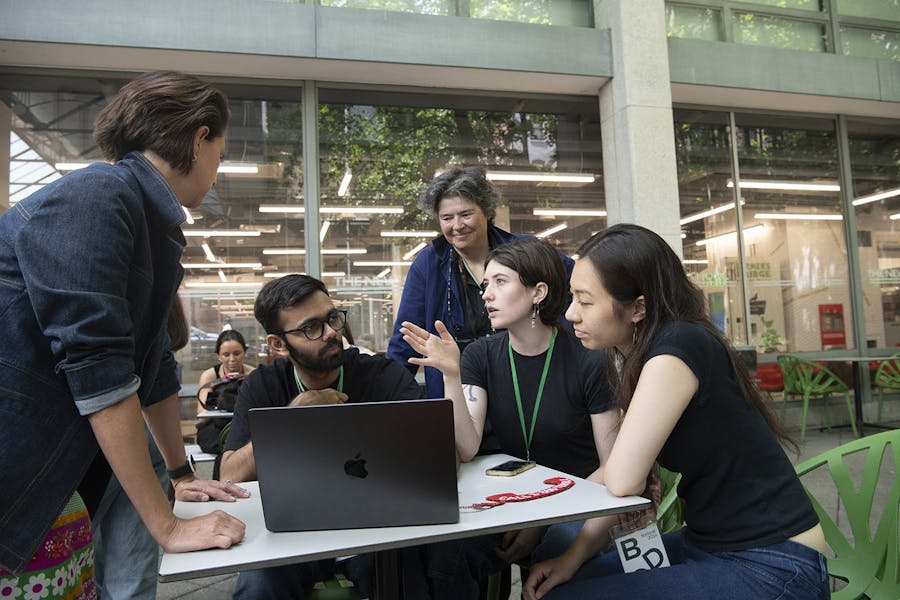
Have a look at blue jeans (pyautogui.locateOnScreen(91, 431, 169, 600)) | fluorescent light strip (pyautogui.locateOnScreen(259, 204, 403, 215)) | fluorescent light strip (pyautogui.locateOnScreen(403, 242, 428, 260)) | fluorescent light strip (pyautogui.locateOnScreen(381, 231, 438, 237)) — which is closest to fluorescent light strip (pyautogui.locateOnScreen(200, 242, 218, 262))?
fluorescent light strip (pyautogui.locateOnScreen(259, 204, 403, 215))

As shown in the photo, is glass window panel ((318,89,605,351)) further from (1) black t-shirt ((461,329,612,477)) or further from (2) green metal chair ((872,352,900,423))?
(1) black t-shirt ((461,329,612,477))

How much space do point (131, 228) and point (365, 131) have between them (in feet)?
17.2

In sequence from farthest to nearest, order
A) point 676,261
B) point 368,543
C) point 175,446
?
point 175,446 → point 676,261 → point 368,543

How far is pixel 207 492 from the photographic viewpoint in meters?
1.73

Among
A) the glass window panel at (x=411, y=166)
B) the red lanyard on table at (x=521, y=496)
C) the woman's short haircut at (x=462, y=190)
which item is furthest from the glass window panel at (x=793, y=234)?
the red lanyard on table at (x=521, y=496)

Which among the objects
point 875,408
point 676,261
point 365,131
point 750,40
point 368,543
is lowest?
point 875,408

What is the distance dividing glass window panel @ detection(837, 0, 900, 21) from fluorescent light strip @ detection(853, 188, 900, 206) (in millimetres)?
2035

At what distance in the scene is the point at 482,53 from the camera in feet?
19.1

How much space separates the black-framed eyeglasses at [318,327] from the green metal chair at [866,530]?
1.55 m

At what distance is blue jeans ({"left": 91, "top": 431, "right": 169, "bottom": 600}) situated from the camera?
1.72 m

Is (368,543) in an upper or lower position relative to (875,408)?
upper

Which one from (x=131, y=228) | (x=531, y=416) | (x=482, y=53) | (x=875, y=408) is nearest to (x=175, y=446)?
(x=131, y=228)

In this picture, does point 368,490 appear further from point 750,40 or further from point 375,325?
point 750,40

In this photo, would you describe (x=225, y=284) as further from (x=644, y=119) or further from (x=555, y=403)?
(x=555, y=403)
